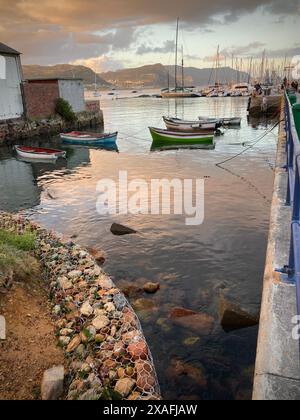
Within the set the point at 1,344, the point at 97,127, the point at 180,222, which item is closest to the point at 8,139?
the point at 97,127

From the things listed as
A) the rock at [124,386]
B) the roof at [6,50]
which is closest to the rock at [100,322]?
the rock at [124,386]

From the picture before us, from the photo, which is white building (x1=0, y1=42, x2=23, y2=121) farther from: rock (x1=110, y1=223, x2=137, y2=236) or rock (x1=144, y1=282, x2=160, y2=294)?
rock (x1=144, y1=282, x2=160, y2=294)

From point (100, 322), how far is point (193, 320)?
2.58 m

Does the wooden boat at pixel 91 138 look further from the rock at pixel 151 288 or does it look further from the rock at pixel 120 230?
the rock at pixel 151 288

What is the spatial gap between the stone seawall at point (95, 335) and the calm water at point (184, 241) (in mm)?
934

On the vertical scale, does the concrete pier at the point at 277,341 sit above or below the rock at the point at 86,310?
above

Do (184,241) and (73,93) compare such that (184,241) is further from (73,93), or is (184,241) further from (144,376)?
(73,93)

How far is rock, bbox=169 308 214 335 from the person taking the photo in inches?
329

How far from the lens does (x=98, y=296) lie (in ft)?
27.6

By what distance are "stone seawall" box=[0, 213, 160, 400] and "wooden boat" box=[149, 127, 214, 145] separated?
26410 mm

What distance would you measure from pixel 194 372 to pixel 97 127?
5135 centimetres

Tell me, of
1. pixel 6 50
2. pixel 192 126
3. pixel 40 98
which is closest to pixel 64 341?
pixel 192 126

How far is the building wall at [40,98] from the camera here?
139ft
